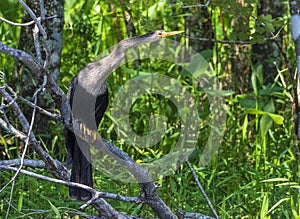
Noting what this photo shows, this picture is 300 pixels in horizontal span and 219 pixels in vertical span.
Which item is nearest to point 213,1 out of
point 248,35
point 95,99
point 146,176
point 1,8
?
point 248,35

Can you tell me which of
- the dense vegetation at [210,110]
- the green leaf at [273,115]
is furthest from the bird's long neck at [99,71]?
the green leaf at [273,115]

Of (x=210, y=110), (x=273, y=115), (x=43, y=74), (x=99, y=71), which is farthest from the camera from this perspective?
(x=210, y=110)

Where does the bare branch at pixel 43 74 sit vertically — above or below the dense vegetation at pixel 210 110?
above

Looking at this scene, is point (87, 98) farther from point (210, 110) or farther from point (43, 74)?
point (210, 110)

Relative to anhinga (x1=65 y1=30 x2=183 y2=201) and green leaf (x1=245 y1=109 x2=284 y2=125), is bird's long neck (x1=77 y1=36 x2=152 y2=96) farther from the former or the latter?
green leaf (x1=245 y1=109 x2=284 y2=125)

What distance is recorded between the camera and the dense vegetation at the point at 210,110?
13.4ft

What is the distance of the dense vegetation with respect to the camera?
4094mm

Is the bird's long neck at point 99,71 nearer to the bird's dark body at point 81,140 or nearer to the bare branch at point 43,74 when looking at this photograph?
the bird's dark body at point 81,140

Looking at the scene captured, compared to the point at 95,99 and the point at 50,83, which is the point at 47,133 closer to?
the point at 95,99

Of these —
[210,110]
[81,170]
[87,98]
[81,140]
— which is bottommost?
[210,110]

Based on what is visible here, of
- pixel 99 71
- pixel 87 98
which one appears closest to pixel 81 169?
pixel 87 98

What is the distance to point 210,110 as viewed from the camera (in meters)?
5.14

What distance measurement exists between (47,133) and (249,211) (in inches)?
60.7

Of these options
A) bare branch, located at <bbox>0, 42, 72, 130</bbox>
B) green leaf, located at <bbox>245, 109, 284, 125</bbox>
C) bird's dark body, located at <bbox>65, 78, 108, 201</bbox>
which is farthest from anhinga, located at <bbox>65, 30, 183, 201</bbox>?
green leaf, located at <bbox>245, 109, 284, 125</bbox>
